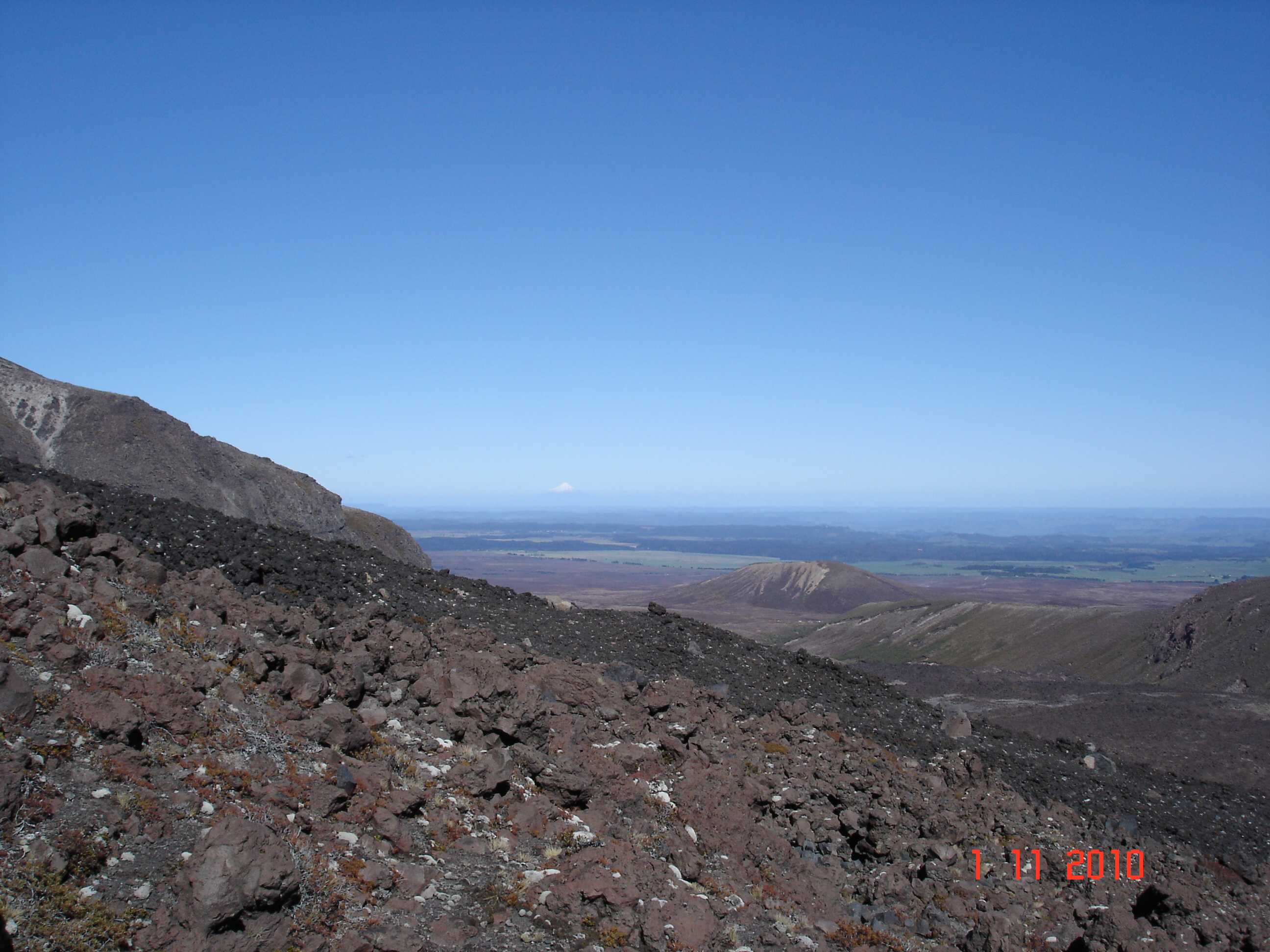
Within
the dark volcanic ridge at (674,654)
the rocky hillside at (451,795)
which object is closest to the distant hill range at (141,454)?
the dark volcanic ridge at (674,654)

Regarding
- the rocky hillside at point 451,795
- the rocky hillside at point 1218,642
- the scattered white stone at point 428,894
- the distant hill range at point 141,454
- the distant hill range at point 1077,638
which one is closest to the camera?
the rocky hillside at point 451,795

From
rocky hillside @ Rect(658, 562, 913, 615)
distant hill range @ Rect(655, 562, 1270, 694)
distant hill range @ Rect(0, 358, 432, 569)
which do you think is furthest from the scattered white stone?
rocky hillside @ Rect(658, 562, 913, 615)

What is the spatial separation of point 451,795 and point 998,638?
4472 centimetres

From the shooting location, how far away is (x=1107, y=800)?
13.0 meters

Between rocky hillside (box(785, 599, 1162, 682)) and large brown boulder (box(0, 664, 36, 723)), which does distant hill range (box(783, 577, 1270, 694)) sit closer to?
rocky hillside (box(785, 599, 1162, 682))

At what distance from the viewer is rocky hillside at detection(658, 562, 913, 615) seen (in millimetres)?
91375

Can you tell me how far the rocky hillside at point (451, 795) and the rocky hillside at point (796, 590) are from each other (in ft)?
257

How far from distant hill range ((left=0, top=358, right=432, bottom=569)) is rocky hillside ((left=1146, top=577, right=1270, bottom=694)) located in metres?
30.6

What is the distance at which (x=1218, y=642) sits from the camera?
32.6 m

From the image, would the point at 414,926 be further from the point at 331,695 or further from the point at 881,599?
the point at 881,599
